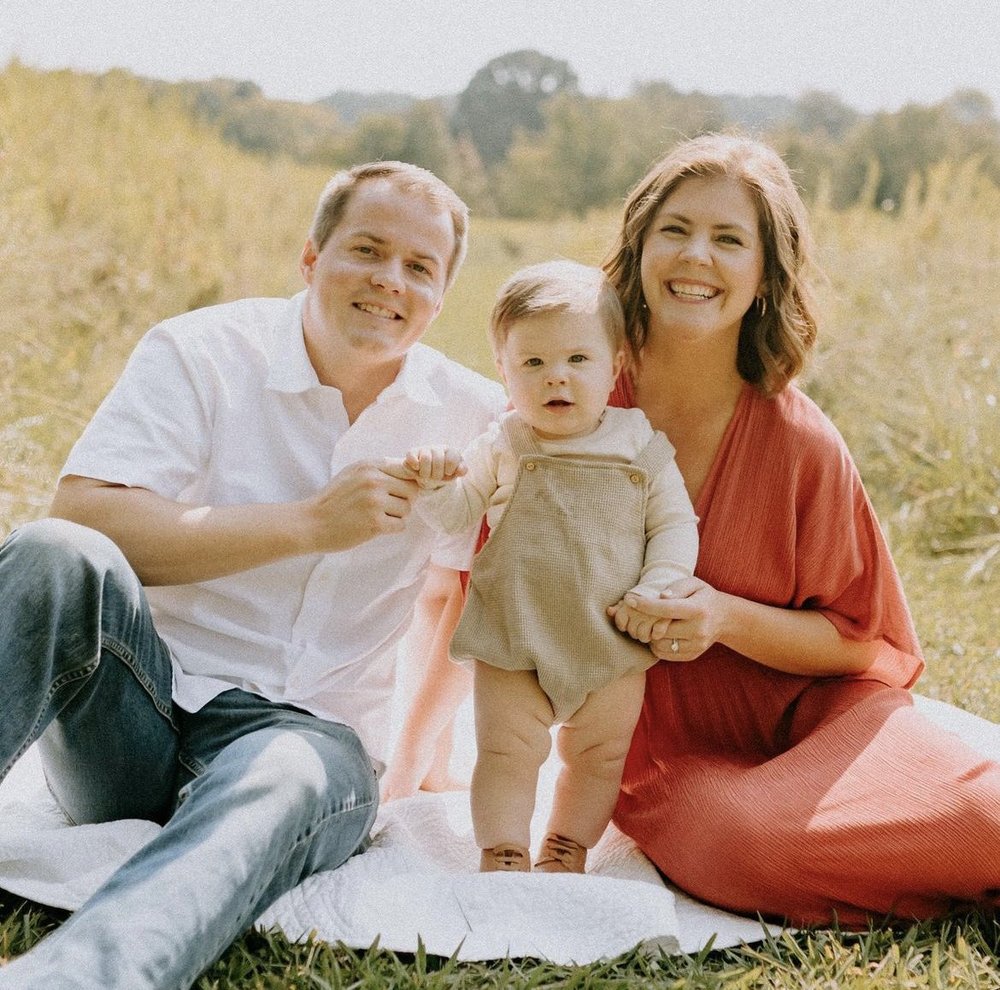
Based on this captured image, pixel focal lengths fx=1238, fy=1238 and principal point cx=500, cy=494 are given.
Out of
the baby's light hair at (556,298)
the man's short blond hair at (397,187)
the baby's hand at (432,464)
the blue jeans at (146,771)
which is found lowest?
the blue jeans at (146,771)

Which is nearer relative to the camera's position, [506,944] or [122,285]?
[506,944]

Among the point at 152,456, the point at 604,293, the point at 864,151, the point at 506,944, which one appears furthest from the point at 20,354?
the point at 864,151

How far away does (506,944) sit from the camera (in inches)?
87.1

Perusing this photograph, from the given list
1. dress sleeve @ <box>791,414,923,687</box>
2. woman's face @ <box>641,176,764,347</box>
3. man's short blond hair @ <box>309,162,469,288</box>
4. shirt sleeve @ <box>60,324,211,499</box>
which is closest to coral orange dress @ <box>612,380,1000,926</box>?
dress sleeve @ <box>791,414,923,687</box>

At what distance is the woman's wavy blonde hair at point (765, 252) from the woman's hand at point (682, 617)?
54 centimetres

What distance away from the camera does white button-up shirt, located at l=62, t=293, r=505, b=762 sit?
2.52 meters

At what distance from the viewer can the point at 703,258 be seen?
2.66 m

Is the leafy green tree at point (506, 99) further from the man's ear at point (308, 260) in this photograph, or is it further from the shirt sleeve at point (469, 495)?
the shirt sleeve at point (469, 495)

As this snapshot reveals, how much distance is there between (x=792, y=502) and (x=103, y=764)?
5.02 ft

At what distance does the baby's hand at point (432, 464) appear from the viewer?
244cm

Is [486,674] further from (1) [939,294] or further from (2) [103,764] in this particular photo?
(1) [939,294]

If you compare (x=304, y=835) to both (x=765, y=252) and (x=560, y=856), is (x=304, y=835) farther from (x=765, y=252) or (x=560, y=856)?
(x=765, y=252)

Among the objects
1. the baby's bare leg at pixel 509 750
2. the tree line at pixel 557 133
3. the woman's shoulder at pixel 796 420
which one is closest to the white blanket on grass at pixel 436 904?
the baby's bare leg at pixel 509 750

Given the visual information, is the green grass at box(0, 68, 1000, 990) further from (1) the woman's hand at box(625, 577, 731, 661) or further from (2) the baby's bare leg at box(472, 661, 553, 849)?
(1) the woman's hand at box(625, 577, 731, 661)
